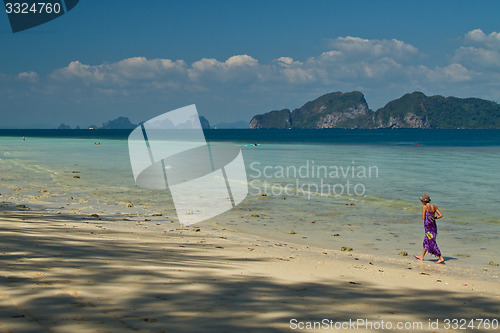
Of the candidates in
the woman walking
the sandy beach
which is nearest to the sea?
→ the woman walking

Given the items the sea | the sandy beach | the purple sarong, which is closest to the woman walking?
the purple sarong

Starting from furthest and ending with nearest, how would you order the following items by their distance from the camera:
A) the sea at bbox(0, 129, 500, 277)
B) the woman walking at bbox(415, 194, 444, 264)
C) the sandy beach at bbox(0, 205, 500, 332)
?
the sea at bbox(0, 129, 500, 277) → the woman walking at bbox(415, 194, 444, 264) → the sandy beach at bbox(0, 205, 500, 332)

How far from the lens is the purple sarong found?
444 inches

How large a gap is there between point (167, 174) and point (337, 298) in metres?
26.0

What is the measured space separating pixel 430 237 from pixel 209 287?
6.45m

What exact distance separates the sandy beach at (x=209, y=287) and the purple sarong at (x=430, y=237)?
1.12 ft

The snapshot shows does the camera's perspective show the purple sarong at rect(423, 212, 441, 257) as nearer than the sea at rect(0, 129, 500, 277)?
Yes

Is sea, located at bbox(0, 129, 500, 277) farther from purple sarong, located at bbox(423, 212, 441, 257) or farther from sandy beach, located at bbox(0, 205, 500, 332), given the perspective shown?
sandy beach, located at bbox(0, 205, 500, 332)

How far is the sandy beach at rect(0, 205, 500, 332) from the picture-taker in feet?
19.1

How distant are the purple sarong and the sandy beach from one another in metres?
0.34

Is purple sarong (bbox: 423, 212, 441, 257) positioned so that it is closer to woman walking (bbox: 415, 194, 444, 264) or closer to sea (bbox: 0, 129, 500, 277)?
woman walking (bbox: 415, 194, 444, 264)

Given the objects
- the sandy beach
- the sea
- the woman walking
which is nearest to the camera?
the sandy beach

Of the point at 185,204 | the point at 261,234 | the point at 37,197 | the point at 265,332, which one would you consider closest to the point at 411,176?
the point at 185,204

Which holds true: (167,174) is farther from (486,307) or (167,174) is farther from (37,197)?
(486,307)
